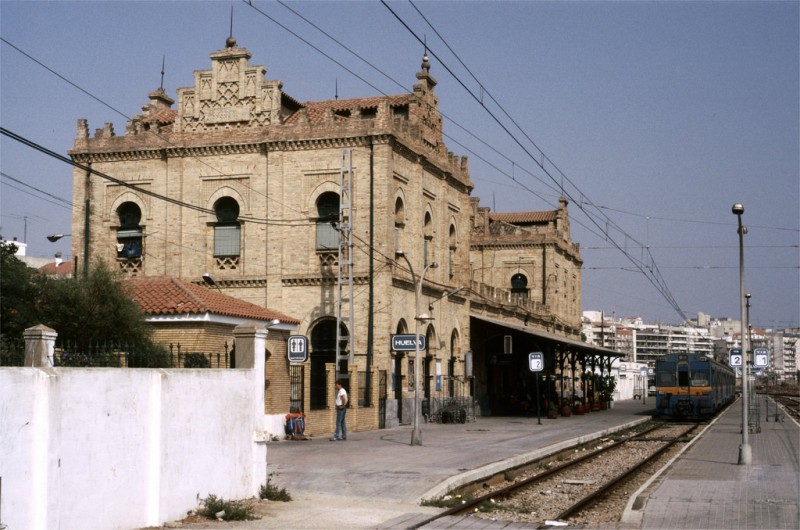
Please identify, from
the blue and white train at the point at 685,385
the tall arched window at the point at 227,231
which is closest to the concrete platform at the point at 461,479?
the tall arched window at the point at 227,231

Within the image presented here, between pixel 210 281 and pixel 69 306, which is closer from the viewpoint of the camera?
pixel 69 306

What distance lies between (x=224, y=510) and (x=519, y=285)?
53262 millimetres

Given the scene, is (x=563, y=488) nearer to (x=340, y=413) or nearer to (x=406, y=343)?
(x=340, y=413)

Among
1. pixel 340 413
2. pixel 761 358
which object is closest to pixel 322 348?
pixel 340 413

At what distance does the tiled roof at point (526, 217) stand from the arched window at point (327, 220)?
3579cm

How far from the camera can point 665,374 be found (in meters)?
46.4

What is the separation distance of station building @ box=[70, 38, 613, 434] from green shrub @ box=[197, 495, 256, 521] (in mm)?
18212

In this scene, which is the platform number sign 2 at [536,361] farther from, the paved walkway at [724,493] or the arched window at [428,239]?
the paved walkway at [724,493]

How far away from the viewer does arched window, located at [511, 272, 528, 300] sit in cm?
6562

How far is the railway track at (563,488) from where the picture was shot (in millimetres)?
15352

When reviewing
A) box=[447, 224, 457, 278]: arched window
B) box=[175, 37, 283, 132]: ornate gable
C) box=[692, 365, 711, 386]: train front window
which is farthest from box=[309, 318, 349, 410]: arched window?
box=[692, 365, 711, 386]: train front window

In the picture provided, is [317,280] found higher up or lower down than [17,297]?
higher up

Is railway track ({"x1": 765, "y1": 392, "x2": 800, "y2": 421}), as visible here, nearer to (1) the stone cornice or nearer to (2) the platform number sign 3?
(2) the platform number sign 3

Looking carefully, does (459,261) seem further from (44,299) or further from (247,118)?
(44,299)
